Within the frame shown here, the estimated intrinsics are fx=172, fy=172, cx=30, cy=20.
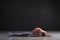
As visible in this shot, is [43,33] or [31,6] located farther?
[31,6]

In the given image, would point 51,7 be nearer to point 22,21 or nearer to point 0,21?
point 22,21

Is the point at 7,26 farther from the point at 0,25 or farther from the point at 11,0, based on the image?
the point at 11,0

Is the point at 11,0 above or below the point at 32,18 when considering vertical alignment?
above

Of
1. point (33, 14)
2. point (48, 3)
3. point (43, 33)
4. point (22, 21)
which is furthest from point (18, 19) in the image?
point (43, 33)

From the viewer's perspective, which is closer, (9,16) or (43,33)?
(43,33)

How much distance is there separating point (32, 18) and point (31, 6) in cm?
21

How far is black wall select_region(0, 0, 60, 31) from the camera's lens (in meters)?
2.96

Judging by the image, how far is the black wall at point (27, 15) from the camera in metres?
2.96

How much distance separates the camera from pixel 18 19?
9.75 ft

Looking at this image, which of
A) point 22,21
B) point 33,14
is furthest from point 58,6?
point 22,21

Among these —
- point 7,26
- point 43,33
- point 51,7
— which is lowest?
point 43,33

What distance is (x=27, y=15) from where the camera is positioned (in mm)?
2977

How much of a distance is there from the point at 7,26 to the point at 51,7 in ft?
2.73

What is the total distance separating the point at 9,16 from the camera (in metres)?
2.97
